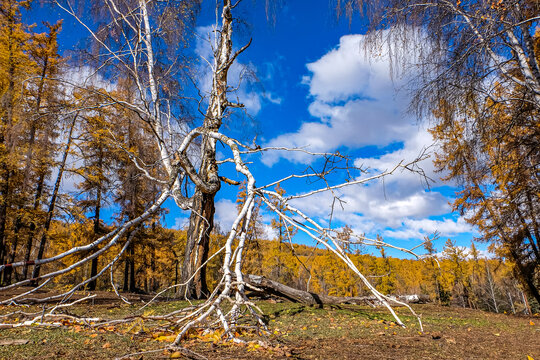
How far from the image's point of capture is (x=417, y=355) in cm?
241

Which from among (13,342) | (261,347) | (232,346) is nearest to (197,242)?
(13,342)

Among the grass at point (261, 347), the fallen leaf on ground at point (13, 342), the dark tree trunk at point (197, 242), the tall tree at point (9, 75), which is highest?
the tall tree at point (9, 75)

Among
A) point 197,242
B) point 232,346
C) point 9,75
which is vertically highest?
point 9,75

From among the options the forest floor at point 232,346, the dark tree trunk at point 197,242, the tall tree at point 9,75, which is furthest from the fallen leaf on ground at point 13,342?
the tall tree at point 9,75

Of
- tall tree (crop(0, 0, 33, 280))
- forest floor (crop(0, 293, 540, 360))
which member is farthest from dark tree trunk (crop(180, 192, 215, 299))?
tall tree (crop(0, 0, 33, 280))

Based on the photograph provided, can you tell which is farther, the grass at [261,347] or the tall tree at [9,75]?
the tall tree at [9,75]

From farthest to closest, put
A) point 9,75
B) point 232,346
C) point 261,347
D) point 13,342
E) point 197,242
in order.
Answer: point 9,75
point 197,242
point 13,342
point 232,346
point 261,347

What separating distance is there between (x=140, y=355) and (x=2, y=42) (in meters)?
15.3

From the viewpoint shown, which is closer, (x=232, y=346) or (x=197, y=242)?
(x=232, y=346)

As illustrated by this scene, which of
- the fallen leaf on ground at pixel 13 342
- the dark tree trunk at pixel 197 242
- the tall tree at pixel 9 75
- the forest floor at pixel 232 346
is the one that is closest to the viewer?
the forest floor at pixel 232 346

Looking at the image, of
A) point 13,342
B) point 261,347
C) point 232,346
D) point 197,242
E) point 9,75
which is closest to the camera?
point 261,347

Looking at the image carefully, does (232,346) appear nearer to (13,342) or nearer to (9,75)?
(13,342)

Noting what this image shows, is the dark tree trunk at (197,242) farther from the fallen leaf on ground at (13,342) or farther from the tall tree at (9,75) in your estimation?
the tall tree at (9,75)

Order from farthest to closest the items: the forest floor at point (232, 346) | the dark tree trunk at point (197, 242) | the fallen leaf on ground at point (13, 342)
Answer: the dark tree trunk at point (197, 242), the fallen leaf on ground at point (13, 342), the forest floor at point (232, 346)
